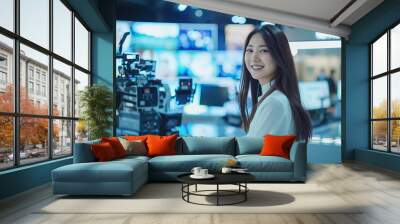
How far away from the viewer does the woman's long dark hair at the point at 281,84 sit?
29.4 ft

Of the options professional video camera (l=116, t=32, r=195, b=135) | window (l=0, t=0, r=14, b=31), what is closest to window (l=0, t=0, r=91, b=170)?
window (l=0, t=0, r=14, b=31)

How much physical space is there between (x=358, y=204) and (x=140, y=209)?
2567 millimetres

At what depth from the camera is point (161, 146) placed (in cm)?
669

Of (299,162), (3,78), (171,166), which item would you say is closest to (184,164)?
(171,166)

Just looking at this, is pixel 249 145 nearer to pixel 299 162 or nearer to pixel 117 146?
pixel 299 162

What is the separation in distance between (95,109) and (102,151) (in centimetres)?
227

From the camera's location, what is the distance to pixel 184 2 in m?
8.62

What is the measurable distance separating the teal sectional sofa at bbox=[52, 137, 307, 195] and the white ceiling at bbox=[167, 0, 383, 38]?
3204mm

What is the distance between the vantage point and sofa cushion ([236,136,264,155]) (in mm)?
6855

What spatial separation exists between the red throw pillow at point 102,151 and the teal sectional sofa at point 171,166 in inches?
3.0

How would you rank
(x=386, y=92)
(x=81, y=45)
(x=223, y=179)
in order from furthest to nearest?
(x=386, y=92) → (x=81, y=45) → (x=223, y=179)

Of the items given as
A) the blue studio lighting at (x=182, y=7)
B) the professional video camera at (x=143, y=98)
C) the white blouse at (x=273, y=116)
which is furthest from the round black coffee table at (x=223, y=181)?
the blue studio lighting at (x=182, y=7)

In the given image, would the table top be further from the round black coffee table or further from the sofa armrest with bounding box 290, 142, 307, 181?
the sofa armrest with bounding box 290, 142, 307, 181

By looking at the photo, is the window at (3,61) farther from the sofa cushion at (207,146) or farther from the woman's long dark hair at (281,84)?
the woman's long dark hair at (281,84)
